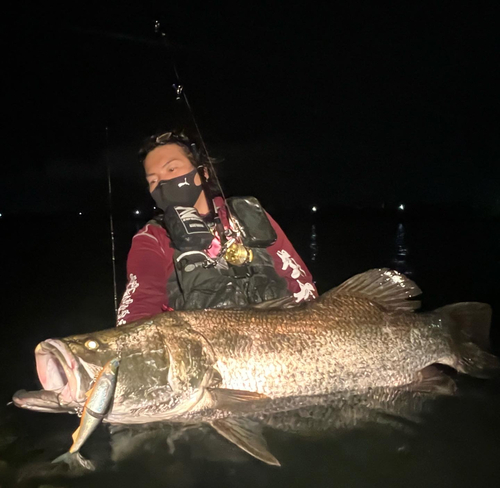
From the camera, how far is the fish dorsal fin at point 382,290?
373 centimetres

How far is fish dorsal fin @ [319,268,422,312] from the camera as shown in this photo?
3.73m

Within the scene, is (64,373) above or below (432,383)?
above

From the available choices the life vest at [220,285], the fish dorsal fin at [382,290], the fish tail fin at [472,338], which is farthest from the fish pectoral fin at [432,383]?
the life vest at [220,285]

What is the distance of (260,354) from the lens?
3.21 m

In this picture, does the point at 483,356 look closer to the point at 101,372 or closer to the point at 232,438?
the point at 232,438

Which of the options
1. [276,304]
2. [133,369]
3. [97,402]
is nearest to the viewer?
[97,402]

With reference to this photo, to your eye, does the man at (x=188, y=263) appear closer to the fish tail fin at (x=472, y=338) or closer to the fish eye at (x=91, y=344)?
the fish eye at (x=91, y=344)

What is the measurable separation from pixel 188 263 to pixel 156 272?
28 cm

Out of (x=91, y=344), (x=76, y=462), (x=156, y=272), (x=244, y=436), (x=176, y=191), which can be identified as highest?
(x=176, y=191)

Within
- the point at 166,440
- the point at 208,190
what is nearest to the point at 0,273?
the point at 208,190

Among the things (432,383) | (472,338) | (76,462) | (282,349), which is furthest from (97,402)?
(472,338)

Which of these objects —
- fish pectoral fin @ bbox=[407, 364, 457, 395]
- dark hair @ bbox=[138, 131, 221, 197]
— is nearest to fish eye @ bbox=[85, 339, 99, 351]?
dark hair @ bbox=[138, 131, 221, 197]

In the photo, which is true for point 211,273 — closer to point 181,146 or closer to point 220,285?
point 220,285

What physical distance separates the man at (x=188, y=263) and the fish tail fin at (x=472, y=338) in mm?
1152
